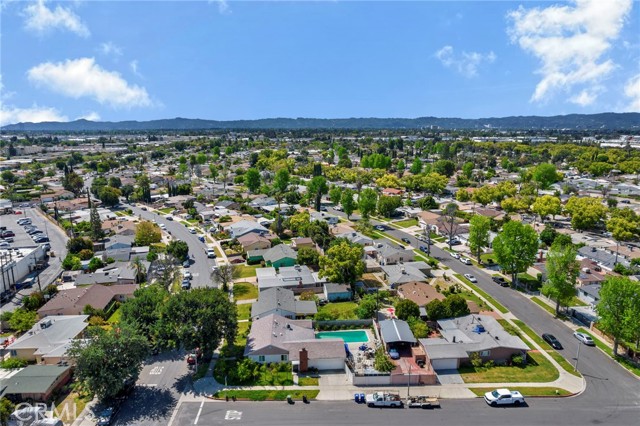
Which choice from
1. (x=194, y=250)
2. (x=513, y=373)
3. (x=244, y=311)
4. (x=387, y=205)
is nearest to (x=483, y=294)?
(x=513, y=373)

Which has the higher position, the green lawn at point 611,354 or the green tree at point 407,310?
the green tree at point 407,310

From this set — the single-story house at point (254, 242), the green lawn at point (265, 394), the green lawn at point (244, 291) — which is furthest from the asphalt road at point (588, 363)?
the single-story house at point (254, 242)

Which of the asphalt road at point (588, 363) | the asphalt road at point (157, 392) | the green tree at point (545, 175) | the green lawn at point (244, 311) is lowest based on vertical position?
the asphalt road at point (588, 363)

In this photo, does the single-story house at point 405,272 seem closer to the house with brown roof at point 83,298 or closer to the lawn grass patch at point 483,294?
the lawn grass patch at point 483,294

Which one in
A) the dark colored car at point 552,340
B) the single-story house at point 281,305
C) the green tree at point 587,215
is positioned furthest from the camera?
the green tree at point 587,215

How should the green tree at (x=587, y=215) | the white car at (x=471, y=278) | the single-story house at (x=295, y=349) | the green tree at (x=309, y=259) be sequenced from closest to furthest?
the single-story house at (x=295, y=349), the white car at (x=471, y=278), the green tree at (x=309, y=259), the green tree at (x=587, y=215)
